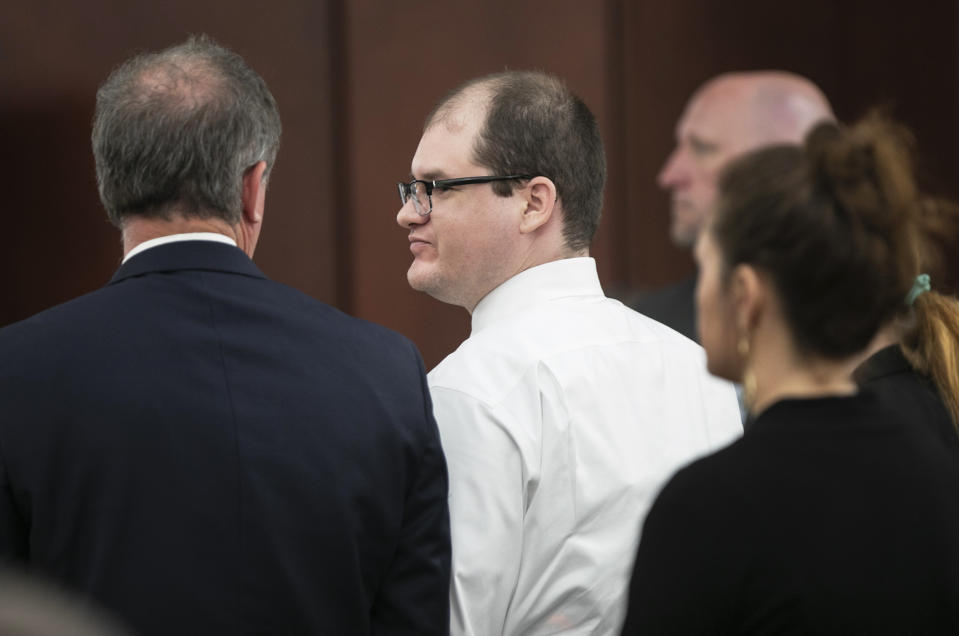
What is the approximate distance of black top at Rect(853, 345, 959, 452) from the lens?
2000 mm

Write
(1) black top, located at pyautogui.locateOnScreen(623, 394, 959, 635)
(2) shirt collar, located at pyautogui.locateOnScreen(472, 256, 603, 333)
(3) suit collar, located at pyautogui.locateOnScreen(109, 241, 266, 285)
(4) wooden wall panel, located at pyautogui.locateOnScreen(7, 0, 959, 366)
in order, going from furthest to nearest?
1. (4) wooden wall panel, located at pyautogui.locateOnScreen(7, 0, 959, 366)
2. (2) shirt collar, located at pyautogui.locateOnScreen(472, 256, 603, 333)
3. (3) suit collar, located at pyautogui.locateOnScreen(109, 241, 266, 285)
4. (1) black top, located at pyautogui.locateOnScreen(623, 394, 959, 635)

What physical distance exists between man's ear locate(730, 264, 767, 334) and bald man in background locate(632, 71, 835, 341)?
6.75ft

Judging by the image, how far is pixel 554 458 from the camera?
5.55 feet

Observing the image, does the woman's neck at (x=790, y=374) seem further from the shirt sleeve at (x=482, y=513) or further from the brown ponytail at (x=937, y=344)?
the brown ponytail at (x=937, y=344)

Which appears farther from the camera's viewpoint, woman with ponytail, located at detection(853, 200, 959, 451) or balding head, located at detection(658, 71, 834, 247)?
balding head, located at detection(658, 71, 834, 247)

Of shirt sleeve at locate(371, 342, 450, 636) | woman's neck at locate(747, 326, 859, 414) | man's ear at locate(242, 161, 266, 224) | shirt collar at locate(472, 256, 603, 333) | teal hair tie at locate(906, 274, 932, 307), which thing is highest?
man's ear at locate(242, 161, 266, 224)

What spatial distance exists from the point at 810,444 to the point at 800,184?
0.22 m

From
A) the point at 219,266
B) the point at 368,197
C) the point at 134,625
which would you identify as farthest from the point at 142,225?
the point at 368,197

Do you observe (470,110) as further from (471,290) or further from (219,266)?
(219,266)

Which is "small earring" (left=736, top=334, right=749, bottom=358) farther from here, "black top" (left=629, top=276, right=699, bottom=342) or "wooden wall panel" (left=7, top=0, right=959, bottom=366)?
"black top" (left=629, top=276, right=699, bottom=342)

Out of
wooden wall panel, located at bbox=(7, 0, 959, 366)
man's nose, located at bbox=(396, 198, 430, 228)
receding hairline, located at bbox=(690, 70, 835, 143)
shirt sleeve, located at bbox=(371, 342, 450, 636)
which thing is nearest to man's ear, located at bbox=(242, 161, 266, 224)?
shirt sleeve, located at bbox=(371, 342, 450, 636)

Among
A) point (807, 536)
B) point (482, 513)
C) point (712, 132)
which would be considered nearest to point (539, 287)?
point (482, 513)

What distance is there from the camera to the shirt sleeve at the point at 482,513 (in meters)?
1.63

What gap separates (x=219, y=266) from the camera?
1.51 m
